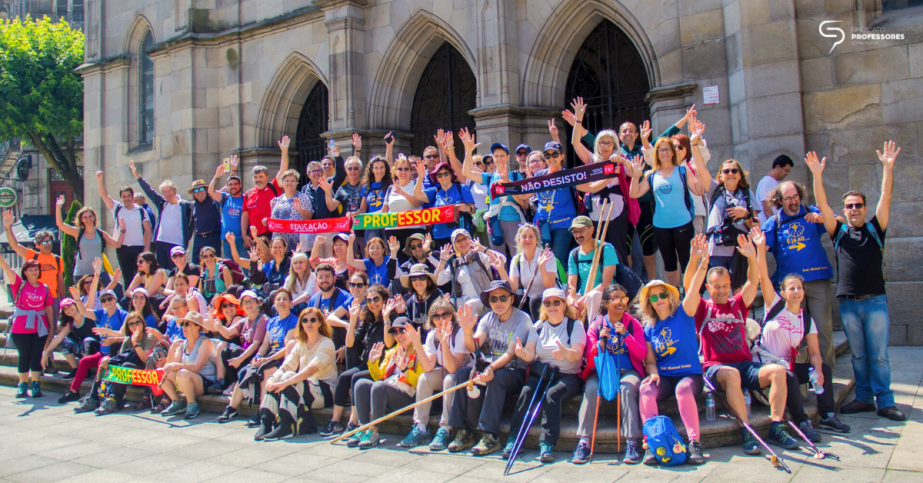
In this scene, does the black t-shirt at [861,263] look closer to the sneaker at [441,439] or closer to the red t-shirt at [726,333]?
the red t-shirt at [726,333]

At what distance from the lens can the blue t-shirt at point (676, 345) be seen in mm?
5473

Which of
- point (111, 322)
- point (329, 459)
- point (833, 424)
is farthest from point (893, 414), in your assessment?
point (111, 322)

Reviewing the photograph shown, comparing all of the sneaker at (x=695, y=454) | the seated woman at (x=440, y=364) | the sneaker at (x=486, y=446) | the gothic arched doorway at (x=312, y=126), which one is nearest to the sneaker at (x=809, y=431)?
the sneaker at (x=695, y=454)

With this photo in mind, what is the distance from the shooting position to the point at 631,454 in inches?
203

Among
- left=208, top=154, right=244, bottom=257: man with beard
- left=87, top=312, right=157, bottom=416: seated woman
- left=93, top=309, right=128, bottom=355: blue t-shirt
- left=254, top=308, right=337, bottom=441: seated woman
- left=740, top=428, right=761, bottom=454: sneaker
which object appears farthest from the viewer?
left=208, top=154, right=244, bottom=257: man with beard

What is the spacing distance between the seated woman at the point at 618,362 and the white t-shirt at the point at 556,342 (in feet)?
0.35

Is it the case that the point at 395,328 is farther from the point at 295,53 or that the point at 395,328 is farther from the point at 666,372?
the point at 295,53

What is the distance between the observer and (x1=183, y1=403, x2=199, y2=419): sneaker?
7.75 metres

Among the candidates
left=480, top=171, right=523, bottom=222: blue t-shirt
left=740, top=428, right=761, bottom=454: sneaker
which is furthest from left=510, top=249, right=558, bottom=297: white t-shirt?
left=740, top=428, right=761, bottom=454: sneaker

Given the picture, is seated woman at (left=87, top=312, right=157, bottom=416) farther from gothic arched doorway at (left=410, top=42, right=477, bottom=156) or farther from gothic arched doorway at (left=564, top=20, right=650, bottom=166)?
gothic arched doorway at (left=564, top=20, right=650, bottom=166)

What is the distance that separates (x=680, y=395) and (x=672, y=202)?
2.31 meters

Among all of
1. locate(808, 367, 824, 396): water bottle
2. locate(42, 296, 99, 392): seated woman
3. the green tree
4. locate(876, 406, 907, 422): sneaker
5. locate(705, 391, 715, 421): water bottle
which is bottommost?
locate(876, 406, 907, 422): sneaker

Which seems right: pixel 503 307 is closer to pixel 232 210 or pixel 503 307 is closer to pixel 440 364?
pixel 440 364

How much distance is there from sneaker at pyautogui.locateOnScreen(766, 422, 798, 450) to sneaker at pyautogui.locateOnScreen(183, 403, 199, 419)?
614cm
